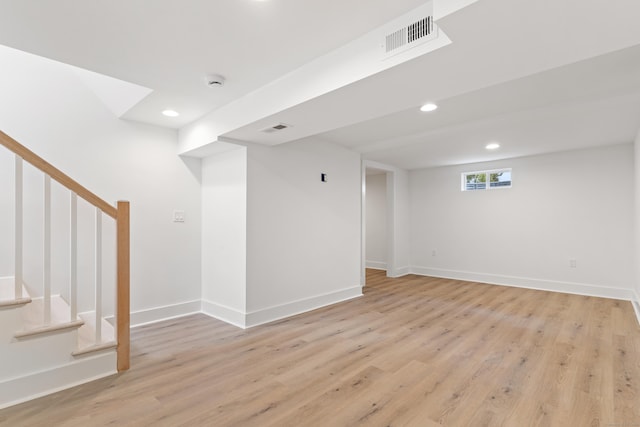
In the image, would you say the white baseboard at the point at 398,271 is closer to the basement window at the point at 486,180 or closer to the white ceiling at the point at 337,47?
the basement window at the point at 486,180

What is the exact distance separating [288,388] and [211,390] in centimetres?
55

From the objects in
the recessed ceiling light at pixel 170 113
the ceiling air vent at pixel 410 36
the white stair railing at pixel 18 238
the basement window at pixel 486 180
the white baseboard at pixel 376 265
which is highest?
the recessed ceiling light at pixel 170 113

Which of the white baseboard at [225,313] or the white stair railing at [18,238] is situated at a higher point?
the white stair railing at [18,238]

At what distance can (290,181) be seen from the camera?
4.06 meters

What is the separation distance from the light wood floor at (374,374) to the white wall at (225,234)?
0.27 metres

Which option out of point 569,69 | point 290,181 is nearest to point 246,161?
point 290,181

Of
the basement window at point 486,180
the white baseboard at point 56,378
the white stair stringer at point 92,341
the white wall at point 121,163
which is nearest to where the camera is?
the white baseboard at point 56,378

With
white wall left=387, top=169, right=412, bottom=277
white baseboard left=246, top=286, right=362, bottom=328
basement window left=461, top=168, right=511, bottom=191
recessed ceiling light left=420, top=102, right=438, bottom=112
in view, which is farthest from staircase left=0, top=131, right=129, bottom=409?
basement window left=461, top=168, right=511, bottom=191

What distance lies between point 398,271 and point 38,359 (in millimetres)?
5867

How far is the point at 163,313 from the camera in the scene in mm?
3818

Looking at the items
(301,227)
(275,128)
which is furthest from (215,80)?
(301,227)

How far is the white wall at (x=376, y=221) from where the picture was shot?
7.75 meters

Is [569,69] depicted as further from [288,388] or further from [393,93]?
[288,388]

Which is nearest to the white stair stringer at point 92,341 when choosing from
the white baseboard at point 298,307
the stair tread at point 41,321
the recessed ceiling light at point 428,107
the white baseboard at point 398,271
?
the stair tread at point 41,321
